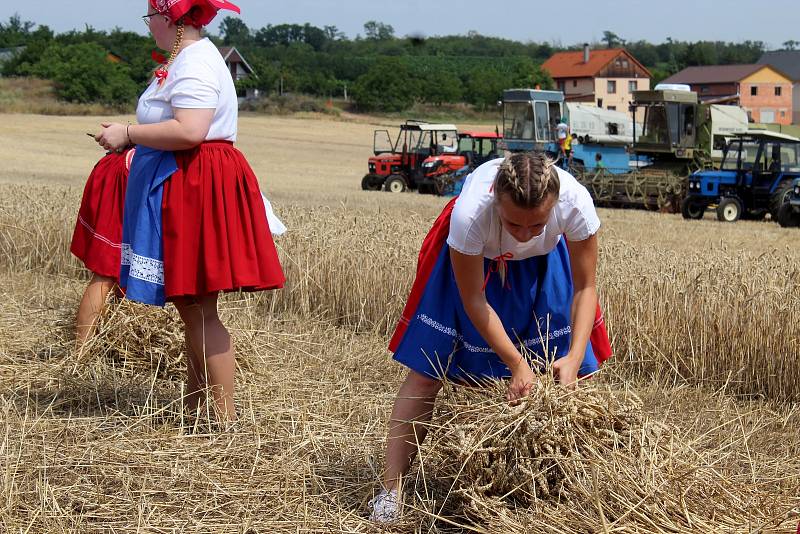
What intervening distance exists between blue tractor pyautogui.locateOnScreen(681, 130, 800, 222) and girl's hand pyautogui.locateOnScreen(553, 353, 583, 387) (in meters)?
16.3

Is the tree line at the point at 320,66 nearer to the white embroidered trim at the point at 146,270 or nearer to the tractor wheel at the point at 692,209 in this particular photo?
the tractor wheel at the point at 692,209

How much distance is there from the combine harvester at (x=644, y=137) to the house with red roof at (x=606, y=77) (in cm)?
6590

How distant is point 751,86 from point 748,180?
80.1 metres

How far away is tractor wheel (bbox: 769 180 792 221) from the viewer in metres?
18.0

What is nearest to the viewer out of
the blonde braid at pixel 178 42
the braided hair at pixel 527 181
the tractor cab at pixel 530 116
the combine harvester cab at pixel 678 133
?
the braided hair at pixel 527 181

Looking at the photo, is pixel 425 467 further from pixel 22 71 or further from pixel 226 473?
pixel 22 71

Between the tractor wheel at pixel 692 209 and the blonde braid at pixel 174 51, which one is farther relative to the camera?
the tractor wheel at pixel 692 209

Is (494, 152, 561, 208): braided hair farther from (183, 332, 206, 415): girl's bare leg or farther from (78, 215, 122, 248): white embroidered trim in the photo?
(78, 215, 122, 248): white embroidered trim

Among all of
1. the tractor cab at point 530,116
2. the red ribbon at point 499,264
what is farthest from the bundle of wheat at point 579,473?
the tractor cab at point 530,116

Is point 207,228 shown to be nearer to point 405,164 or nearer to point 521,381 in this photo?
point 521,381

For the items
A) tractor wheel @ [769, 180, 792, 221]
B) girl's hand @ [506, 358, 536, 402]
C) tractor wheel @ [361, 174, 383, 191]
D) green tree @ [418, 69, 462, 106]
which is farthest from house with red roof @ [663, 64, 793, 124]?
Result: girl's hand @ [506, 358, 536, 402]

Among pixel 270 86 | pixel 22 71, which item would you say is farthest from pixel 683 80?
pixel 22 71

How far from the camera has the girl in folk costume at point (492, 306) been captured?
3.31 metres

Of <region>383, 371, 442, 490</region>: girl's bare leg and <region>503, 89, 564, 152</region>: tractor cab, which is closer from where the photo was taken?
<region>383, 371, 442, 490</region>: girl's bare leg
